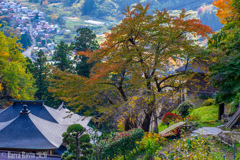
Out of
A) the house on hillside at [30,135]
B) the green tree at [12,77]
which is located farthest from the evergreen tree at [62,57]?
the house on hillside at [30,135]

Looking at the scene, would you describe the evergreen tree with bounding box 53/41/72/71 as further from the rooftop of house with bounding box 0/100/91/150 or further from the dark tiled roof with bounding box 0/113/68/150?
the dark tiled roof with bounding box 0/113/68/150

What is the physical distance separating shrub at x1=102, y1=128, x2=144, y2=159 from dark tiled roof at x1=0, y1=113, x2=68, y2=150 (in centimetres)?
495

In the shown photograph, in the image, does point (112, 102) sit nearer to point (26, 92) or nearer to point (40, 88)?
point (26, 92)

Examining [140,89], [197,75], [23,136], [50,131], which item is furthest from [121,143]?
[197,75]

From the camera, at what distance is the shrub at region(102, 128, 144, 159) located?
7812 mm

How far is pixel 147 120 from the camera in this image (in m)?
11.9

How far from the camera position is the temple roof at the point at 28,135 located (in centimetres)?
1135

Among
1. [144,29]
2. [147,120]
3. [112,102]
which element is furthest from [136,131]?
[144,29]

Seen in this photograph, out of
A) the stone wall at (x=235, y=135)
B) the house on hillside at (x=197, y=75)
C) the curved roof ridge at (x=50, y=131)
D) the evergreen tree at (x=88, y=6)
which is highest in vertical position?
the evergreen tree at (x=88, y=6)

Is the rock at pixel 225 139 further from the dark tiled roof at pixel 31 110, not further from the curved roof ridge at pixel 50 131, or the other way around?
the dark tiled roof at pixel 31 110

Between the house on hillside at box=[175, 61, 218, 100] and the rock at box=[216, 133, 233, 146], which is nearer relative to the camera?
the rock at box=[216, 133, 233, 146]

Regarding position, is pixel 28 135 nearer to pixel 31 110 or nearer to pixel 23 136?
pixel 23 136

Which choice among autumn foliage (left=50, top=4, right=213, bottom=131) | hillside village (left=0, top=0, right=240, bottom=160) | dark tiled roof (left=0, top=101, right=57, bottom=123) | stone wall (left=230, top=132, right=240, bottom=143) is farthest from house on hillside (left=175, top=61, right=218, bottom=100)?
dark tiled roof (left=0, top=101, right=57, bottom=123)

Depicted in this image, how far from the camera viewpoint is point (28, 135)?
1201cm
